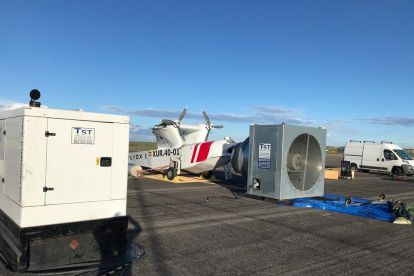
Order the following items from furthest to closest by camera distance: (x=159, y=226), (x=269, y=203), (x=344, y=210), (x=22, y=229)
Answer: (x=269, y=203), (x=344, y=210), (x=159, y=226), (x=22, y=229)

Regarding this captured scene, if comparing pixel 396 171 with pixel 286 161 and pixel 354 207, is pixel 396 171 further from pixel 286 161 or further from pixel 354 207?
pixel 286 161

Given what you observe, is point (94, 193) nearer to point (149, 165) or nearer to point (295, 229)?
point (295, 229)

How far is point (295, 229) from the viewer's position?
7.46 m

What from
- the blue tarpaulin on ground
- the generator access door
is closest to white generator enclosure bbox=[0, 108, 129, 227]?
the generator access door

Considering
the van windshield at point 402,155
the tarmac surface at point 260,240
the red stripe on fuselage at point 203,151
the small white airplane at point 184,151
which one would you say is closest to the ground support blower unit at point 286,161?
the tarmac surface at point 260,240

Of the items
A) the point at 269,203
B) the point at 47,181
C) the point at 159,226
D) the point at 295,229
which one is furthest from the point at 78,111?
the point at 269,203

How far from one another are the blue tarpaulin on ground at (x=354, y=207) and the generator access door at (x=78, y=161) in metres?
6.93

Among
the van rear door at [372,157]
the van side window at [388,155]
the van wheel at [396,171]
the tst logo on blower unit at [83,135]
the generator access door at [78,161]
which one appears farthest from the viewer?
the van rear door at [372,157]

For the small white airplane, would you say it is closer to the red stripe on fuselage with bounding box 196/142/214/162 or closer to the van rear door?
the red stripe on fuselage with bounding box 196/142/214/162

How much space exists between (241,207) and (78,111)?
6.22 meters

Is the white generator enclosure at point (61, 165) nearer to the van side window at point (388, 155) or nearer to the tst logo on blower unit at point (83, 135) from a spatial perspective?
the tst logo on blower unit at point (83, 135)

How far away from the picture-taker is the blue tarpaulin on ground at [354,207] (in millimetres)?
8938

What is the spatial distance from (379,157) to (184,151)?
53.0ft

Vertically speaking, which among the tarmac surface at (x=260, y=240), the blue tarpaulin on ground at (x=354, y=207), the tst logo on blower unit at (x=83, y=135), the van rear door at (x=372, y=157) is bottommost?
the tarmac surface at (x=260, y=240)
